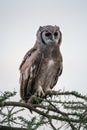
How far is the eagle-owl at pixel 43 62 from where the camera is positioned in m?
8.64

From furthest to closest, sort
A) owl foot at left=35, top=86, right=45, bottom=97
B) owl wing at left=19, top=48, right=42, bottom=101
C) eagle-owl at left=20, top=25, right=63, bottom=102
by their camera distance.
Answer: eagle-owl at left=20, top=25, right=63, bottom=102 → owl wing at left=19, top=48, right=42, bottom=101 → owl foot at left=35, top=86, right=45, bottom=97

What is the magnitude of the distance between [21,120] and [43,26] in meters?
3.56

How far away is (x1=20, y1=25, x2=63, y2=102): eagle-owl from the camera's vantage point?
8.64 metres

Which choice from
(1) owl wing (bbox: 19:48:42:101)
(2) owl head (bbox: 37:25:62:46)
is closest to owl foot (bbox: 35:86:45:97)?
(1) owl wing (bbox: 19:48:42:101)

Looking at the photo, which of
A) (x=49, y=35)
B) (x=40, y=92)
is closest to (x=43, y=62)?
(x=49, y=35)

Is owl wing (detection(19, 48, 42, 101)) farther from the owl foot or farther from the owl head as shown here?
the owl head

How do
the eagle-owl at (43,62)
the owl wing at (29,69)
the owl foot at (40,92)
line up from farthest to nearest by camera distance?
the eagle-owl at (43,62) < the owl wing at (29,69) < the owl foot at (40,92)

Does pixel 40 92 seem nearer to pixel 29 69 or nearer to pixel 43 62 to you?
pixel 29 69

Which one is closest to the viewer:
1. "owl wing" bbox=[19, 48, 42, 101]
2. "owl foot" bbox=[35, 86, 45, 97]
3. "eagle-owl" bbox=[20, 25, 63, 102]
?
"owl foot" bbox=[35, 86, 45, 97]

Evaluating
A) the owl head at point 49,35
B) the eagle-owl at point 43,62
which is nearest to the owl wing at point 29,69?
the eagle-owl at point 43,62

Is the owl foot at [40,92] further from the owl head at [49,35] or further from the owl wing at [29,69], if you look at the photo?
the owl head at [49,35]

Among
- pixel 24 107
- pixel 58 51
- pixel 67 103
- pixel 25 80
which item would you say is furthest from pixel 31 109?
pixel 58 51

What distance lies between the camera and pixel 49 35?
8.84 meters

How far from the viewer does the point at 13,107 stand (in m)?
5.62
